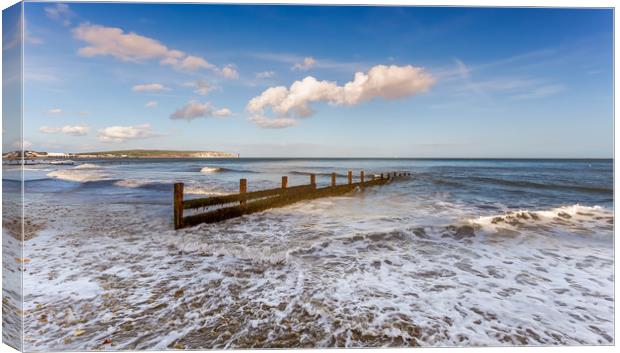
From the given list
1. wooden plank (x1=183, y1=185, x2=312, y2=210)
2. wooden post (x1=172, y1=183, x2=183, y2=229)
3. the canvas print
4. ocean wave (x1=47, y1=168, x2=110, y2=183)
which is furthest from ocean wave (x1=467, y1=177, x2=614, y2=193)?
ocean wave (x1=47, y1=168, x2=110, y2=183)

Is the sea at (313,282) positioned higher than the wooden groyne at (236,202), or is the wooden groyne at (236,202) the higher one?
the wooden groyne at (236,202)

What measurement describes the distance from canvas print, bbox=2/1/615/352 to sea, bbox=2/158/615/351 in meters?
0.03

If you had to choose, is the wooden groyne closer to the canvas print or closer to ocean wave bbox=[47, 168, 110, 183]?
the canvas print

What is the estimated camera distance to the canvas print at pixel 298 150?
9.36 ft

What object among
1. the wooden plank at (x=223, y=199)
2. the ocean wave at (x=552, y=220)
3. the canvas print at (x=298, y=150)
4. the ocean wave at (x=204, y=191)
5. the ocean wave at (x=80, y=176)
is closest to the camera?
the canvas print at (x=298, y=150)

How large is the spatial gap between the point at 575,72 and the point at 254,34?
16.6ft

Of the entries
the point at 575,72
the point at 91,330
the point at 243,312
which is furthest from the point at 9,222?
the point at 575,72

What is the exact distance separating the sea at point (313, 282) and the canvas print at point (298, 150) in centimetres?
3

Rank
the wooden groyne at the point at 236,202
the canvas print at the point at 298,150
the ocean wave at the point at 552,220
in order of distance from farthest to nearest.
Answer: the ocean wave at the point at 552,220, the wooden groyne at the point at 236,202, the canvas print at the point at 298,150

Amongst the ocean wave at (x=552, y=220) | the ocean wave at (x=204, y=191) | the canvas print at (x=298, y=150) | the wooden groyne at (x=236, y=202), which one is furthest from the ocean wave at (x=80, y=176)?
the ocean wave at (x=552, y=220)

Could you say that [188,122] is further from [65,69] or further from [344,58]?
[344,58]

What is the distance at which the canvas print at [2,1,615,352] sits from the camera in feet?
9.36

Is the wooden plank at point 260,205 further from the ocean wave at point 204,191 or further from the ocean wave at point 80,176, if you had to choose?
the ocean wave at point 80,176

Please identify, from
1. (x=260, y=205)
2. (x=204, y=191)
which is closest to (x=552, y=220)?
(x=260, y=205)
